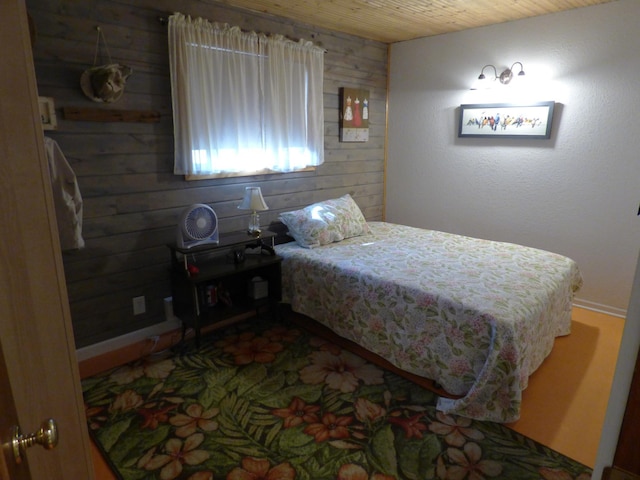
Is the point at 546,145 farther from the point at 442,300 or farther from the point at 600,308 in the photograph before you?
the point at 442,300

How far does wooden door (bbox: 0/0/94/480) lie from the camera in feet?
2.58

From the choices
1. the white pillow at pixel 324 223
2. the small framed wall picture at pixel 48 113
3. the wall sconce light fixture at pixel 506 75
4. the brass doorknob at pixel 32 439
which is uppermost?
the wall sconce light fixture at pixel 506 75

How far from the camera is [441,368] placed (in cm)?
231

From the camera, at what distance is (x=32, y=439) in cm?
70

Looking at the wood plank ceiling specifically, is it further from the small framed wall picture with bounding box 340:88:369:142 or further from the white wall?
the small framed wall picture with bounding box 340:88:369:142

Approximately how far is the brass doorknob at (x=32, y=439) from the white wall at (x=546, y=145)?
3.77 m

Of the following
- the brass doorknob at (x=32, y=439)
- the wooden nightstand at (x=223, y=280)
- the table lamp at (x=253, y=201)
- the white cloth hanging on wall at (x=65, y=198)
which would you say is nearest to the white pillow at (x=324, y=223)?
the wooden nightstand at (x=223, y=280)

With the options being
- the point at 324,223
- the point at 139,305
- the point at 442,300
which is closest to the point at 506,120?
the point at 324,223

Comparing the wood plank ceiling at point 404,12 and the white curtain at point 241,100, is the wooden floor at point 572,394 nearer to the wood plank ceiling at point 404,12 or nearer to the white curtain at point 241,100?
the white curtain at point 241,100

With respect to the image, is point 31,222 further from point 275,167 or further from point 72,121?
point 275,167

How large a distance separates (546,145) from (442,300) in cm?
208

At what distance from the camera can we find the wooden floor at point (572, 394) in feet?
6.51

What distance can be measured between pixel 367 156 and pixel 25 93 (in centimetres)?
377

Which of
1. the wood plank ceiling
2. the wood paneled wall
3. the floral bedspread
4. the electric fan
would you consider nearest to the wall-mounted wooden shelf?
the wood paneled wall
